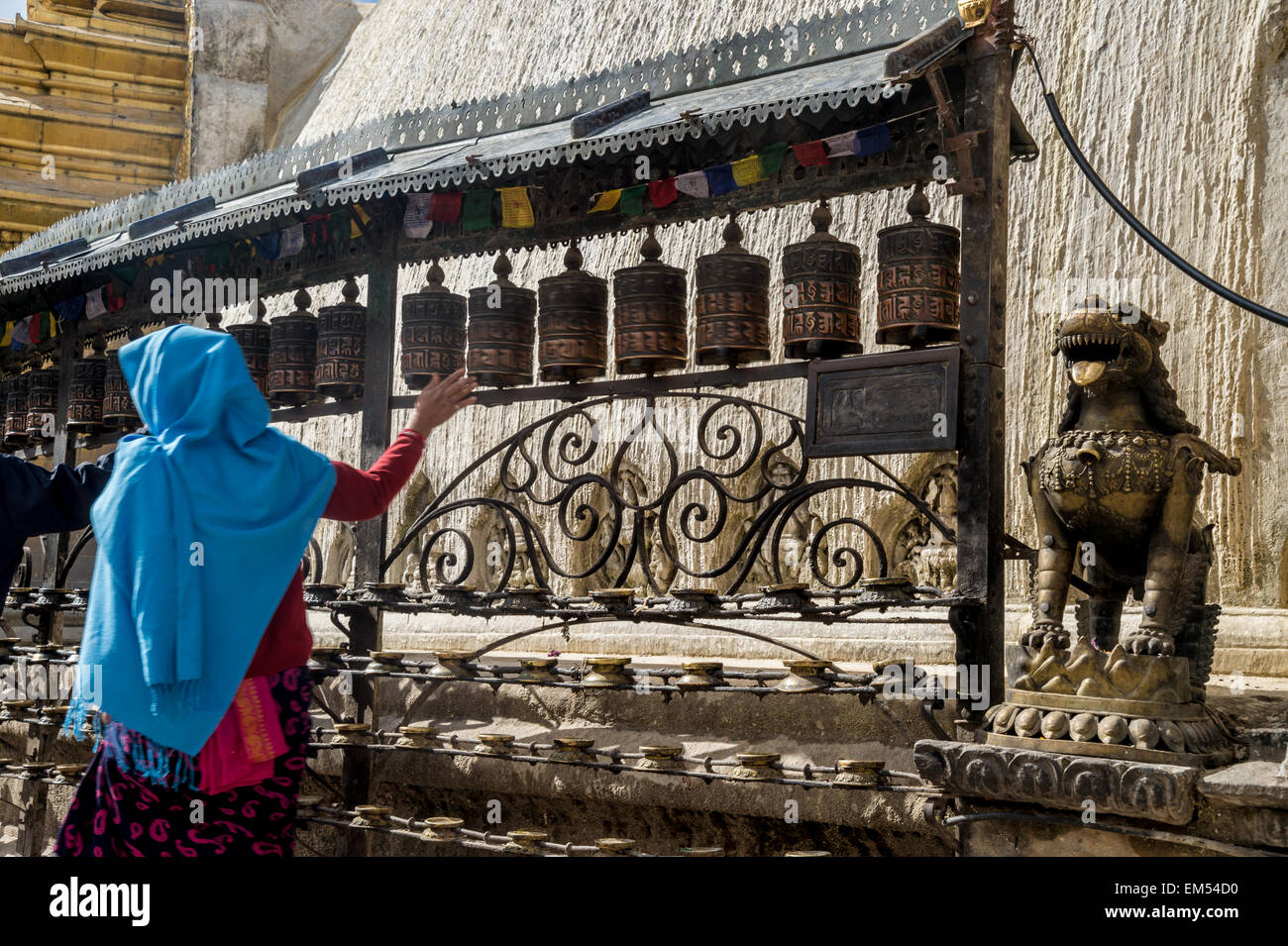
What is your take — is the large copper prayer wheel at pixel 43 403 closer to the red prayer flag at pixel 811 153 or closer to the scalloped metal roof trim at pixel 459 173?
the scalloped metal roof trim at pixel 459 173

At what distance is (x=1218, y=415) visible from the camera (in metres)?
4.66

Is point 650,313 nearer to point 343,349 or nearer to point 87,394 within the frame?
point 343,349

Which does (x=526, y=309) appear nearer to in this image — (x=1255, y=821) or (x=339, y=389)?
(x=339, y=389)

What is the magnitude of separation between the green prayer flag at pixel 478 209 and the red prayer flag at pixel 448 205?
0.03 metres

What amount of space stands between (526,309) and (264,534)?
2.00 metres

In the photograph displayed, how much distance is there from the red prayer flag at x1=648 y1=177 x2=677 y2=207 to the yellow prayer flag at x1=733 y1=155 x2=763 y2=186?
237 millimetres

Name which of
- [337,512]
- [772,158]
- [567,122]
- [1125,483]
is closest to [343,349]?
[567,122]

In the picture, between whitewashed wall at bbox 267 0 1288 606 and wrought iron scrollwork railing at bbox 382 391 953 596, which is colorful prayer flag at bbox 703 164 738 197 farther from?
whitewashed wall at bbox 267 0 1288 606

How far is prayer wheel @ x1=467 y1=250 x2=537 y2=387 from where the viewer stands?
4.35 m

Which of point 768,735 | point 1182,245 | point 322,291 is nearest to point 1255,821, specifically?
point 768,735

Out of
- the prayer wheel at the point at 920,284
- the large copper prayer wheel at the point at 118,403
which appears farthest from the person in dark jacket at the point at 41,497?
the large copper prayer wheel at the point at 118,403

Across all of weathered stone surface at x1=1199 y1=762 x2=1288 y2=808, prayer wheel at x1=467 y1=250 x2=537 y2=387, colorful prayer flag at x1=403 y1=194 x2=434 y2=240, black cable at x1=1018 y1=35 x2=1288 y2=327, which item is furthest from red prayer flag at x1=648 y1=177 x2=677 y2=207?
weathered stone surface at x1=1199 y1=762 x2=1288 y2=808

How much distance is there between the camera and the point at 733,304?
3873 mm

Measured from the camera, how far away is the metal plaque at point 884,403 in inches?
132
